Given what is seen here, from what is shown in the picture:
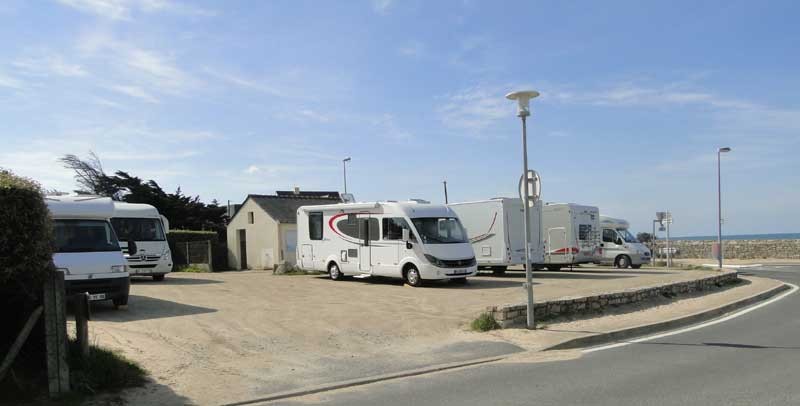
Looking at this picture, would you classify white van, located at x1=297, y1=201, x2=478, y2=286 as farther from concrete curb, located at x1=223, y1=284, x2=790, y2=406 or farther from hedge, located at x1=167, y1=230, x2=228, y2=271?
hedge, located at x1=167, y1=230, x2=228, y2=271

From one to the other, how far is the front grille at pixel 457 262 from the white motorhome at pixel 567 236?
8048mm

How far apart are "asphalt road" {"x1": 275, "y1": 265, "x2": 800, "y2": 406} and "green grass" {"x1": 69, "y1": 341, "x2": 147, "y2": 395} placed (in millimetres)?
1850

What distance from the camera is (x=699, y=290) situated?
17.8 metres

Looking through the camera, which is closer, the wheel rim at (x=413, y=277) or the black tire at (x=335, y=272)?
the wheel rim at (x=413, y=277)

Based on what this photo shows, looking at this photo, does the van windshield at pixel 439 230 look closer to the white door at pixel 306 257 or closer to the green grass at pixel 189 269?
the white door at pixel 306 257

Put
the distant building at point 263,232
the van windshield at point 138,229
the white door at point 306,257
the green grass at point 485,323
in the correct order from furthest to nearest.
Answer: the distant building at point 263,232 < the white door at point 306,257 < the van windshield at point 138,229 < the green grass at point 485,323

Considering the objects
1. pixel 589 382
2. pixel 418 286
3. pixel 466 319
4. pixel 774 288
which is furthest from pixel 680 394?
pixel 774 288

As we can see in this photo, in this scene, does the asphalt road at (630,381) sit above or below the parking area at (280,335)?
below

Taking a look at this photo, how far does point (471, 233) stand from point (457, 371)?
15424 mm

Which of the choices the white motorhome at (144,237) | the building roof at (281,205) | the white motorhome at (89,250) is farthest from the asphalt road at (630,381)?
the building roof at (281,205)

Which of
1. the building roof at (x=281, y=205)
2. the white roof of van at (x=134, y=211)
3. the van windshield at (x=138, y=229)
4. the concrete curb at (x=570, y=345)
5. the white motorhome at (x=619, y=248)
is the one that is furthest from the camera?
the building roof at (x=281, y=205)

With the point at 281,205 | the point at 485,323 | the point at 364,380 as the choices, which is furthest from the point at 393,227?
the point at 281,205

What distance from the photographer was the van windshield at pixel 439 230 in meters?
18.2

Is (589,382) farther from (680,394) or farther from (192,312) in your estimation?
(192,312)
